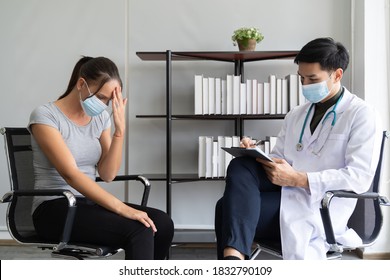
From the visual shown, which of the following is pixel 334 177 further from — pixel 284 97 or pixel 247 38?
pixel 247 38

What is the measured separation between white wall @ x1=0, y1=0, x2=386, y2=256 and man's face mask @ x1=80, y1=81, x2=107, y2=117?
155 cm

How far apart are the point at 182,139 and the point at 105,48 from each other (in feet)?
2.99

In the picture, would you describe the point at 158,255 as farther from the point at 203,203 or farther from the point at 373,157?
the point at 203,203

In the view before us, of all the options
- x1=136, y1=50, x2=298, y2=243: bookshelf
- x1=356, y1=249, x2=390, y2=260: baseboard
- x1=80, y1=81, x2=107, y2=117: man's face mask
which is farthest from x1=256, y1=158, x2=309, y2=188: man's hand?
x1=356, y1=249, x2=390, y2=260: baseboard

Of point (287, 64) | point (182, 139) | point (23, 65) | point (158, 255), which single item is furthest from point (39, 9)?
point (158, 255)

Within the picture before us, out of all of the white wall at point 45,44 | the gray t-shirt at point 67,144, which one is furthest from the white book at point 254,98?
the gray t-shirt at point 67,144

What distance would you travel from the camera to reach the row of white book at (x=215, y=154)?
3.27 m

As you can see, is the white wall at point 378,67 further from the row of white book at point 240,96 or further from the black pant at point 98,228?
the black pant at point 98,228

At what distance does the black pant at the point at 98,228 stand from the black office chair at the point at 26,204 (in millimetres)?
34

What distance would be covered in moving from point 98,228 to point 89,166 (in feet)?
1.22

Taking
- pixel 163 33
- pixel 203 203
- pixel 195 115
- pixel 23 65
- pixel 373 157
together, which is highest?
pixel 163 33

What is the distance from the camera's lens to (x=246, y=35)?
10.6 feet

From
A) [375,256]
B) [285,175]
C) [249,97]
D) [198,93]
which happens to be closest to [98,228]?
[285,175]

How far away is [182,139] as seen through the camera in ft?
11.7
